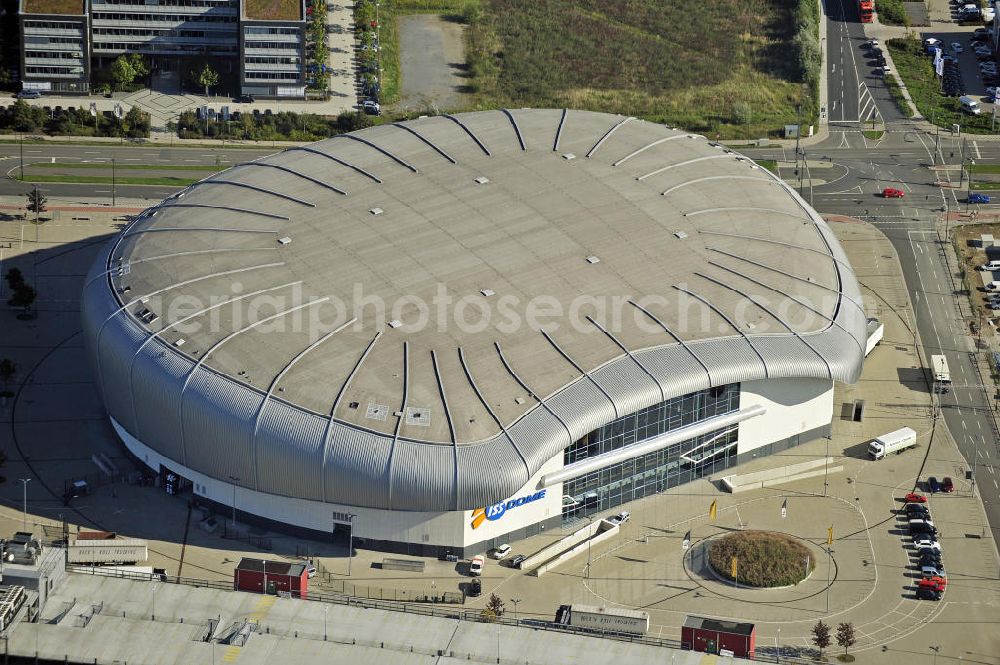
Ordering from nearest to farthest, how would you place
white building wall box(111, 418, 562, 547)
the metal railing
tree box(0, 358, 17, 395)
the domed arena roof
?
the metal railing → the domed arena roof → white building wall box(111, 418, 562, 547) → tree box(0, 358, 17, 395)

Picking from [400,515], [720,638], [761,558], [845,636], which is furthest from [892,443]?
[400,515]

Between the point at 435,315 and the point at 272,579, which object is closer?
the point at 272,579

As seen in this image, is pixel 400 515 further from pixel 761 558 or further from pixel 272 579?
pixel 761 558

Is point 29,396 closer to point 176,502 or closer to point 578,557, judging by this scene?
point 176,502

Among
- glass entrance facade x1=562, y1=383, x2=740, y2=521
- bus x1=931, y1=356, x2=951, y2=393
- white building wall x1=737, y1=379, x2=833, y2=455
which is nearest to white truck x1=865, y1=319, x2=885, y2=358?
bus x1=931, y1=356, x2=951, y2=393

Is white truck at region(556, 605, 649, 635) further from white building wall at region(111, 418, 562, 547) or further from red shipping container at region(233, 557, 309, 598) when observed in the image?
red shipping container at region(233, 557, 309, 598)

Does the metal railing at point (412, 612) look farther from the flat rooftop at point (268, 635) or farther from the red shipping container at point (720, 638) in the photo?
the red shipping container at point (720, 638)
